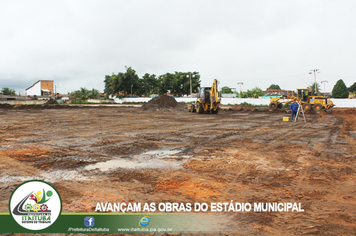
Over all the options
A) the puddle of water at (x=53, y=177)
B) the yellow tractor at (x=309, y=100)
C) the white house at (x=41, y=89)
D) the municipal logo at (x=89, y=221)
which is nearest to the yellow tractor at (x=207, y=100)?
the yellow tractor at (x=309, y=100)

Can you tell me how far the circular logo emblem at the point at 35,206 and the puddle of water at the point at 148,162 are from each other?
340 centimetres

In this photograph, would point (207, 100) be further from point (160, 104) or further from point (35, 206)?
point (35, 206)

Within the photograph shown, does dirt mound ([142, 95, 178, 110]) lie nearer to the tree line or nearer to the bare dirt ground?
the bare dirt ground

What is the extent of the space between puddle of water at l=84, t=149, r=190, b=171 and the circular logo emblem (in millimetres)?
3404

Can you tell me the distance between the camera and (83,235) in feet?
10.5

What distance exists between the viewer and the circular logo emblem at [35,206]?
9.45ft

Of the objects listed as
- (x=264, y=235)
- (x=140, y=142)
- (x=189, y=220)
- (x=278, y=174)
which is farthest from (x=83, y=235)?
(x=140, y=142)

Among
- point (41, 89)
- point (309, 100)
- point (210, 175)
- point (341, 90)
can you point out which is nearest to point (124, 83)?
point (41, 89)

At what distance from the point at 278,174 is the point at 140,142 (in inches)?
230

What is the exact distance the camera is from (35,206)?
113 inches

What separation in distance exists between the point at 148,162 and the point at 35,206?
4.29 meters

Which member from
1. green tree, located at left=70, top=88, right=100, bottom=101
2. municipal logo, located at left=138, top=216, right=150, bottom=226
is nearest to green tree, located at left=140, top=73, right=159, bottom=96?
green tree, located at left=70, top=88, right=100, bottom=101

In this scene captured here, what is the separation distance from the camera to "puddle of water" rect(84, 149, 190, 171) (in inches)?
261

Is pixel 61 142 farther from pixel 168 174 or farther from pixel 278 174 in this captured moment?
pixel 278 174
